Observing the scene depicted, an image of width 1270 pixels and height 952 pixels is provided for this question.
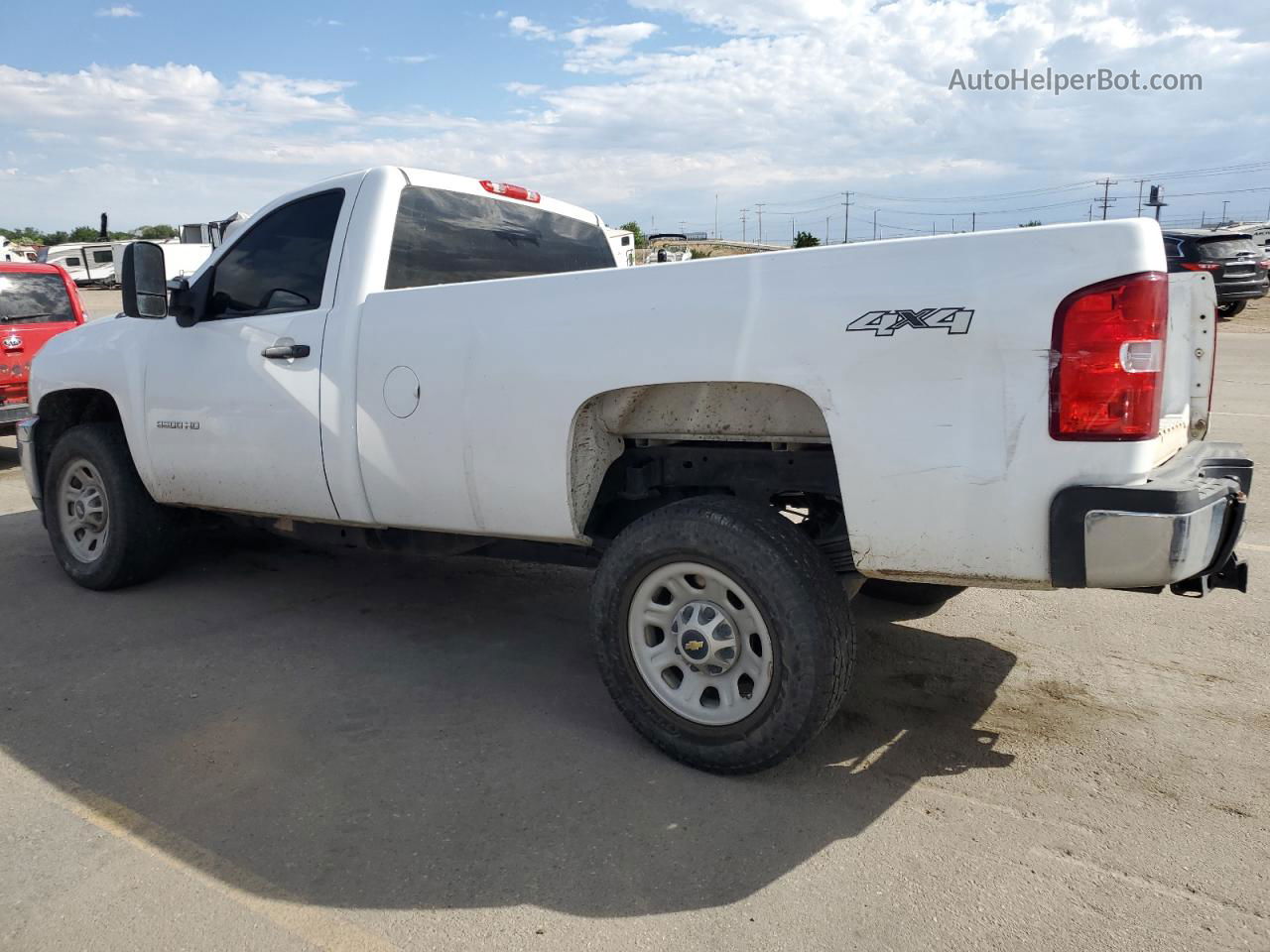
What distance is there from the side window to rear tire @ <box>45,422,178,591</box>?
114 cm

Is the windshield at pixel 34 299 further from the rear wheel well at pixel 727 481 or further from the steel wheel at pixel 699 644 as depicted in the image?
the steel wheel at pixel 699 644

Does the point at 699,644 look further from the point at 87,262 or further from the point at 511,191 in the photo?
the point at 87,262

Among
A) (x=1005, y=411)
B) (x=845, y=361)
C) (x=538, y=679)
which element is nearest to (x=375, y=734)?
(x=538, y=679)

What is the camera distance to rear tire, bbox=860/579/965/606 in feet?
15.8

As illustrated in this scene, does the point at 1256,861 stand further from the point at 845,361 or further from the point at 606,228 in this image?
the point at 606,228

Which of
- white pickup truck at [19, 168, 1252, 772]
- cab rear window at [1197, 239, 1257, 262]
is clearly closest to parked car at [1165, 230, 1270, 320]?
cab rear window at [1197, 239, 1257, 262]

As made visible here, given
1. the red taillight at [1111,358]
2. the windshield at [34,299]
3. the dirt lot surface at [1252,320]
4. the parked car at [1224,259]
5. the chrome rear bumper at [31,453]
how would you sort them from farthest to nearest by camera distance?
1. the dirt lot surface at [1252,320]
2. the parked car at [1224,259]
3. the windshield at [34,299]
4. the chrome rear bumper at [31,453]
5. the red taillight at [1111,358]

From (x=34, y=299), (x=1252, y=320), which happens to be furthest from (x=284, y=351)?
(x=1252, y=320)

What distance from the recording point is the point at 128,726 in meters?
3.79

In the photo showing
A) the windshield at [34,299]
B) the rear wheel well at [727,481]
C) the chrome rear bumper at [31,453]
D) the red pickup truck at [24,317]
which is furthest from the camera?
the windshield at [34,299]

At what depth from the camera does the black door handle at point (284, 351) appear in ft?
14.0

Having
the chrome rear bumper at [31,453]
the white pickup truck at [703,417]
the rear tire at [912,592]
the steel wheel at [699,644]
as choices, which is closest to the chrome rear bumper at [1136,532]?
the white pickup truck at [703,417]

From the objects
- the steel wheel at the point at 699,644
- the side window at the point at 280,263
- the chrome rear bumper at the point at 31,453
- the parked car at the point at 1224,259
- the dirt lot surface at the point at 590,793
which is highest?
the parked car at the point at 1224,259

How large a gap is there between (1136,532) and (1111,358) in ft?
1.50
